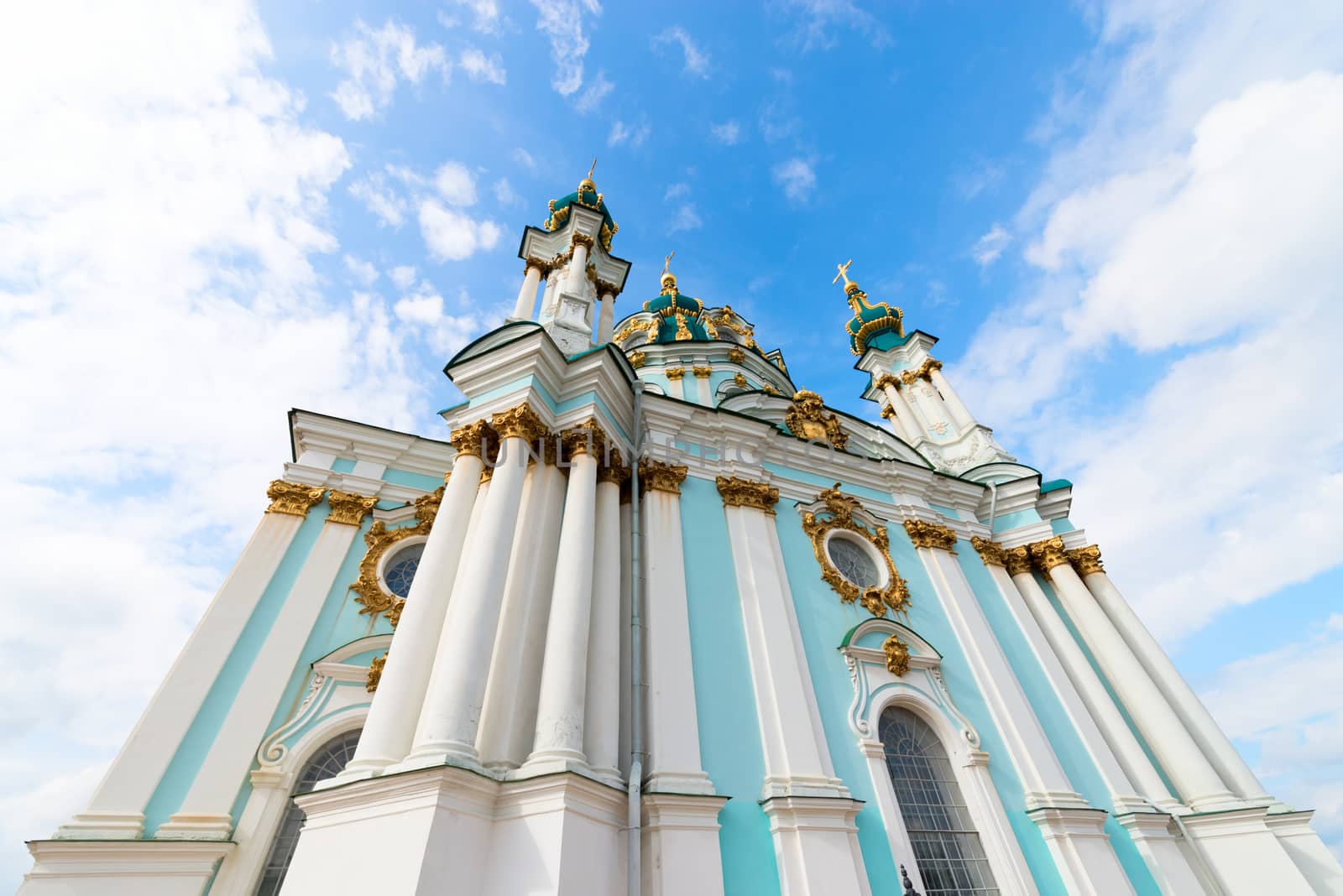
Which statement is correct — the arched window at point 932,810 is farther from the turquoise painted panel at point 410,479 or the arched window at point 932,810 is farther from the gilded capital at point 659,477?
the turquoise painted panel at point 410,479

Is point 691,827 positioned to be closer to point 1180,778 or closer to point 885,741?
point 885,741

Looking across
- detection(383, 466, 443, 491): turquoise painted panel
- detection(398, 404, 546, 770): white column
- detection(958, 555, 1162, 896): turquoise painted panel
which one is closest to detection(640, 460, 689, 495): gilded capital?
detection(398, 404, 546, 770): white column

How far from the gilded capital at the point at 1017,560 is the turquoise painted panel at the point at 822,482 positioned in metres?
2.99

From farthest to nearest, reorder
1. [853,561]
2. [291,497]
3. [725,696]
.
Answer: [853,561]
[291,497]
[725,696]

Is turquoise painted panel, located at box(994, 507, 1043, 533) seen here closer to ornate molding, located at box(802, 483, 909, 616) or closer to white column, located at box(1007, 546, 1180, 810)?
white column, located at box(1007, 546, 1180, 810)

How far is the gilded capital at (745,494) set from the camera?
35.0ft

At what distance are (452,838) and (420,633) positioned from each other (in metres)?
2.34

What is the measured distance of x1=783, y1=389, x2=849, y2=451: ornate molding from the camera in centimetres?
1373

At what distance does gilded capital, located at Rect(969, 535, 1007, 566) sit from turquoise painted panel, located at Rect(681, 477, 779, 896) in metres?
6.37

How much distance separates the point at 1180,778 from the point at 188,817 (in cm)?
1490

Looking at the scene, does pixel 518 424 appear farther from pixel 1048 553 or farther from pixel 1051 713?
pixel 1048 553

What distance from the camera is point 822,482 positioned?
41.1 ft

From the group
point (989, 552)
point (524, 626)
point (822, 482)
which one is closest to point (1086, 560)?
point (989, 552)

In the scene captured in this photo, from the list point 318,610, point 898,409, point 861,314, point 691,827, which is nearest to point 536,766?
point 691,827
